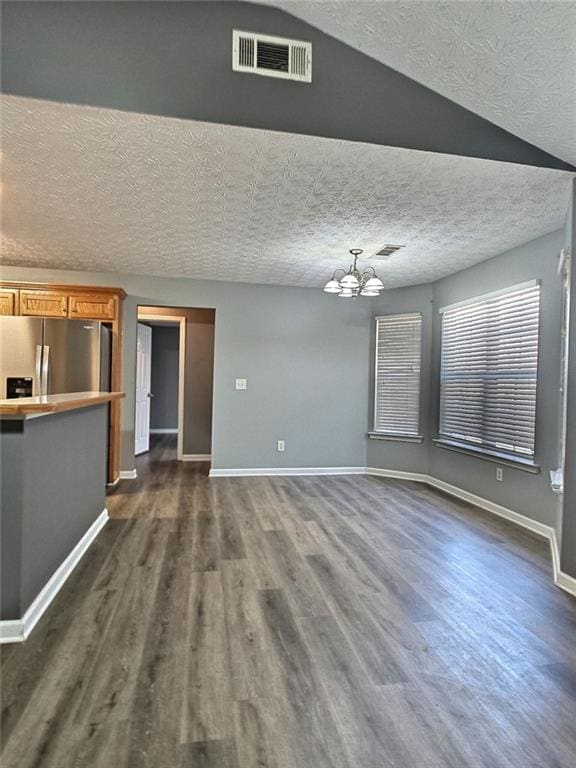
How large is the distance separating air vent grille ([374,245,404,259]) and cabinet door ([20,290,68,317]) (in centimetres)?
341

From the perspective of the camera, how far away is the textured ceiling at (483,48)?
1760 mm

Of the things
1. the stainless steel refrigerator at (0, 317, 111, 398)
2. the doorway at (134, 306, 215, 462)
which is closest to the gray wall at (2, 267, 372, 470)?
the stainless steel refrigerator at (0, 317, 111, 398)

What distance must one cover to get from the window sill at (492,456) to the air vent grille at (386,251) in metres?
2.19

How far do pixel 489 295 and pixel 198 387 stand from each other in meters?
4.18

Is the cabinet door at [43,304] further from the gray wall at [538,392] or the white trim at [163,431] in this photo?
Result: the white trim at [163,431]

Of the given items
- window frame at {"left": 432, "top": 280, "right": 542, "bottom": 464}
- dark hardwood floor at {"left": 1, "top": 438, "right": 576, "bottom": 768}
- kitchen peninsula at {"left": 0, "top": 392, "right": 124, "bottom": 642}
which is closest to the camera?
dark hardwood floor at {"left": 1, "top": 438, "right": 576, "bottom": 768}

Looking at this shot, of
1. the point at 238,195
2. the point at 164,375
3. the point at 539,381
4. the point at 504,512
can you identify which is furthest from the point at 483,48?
the point at 164,375

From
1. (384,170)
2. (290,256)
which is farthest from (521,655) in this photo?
(290,256)

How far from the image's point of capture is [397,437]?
550cm

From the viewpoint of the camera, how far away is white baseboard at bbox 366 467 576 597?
2570 mm

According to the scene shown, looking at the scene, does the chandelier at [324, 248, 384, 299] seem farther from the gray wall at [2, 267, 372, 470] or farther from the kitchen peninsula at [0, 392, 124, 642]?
the kitchen peninsula at [0, 392, 124, 642]

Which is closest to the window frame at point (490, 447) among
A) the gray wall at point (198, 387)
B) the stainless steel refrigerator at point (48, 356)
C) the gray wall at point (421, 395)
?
the gray wall at point (421, 395)

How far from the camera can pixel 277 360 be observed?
5535mm

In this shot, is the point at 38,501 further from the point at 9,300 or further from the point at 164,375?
the point at 164,375
